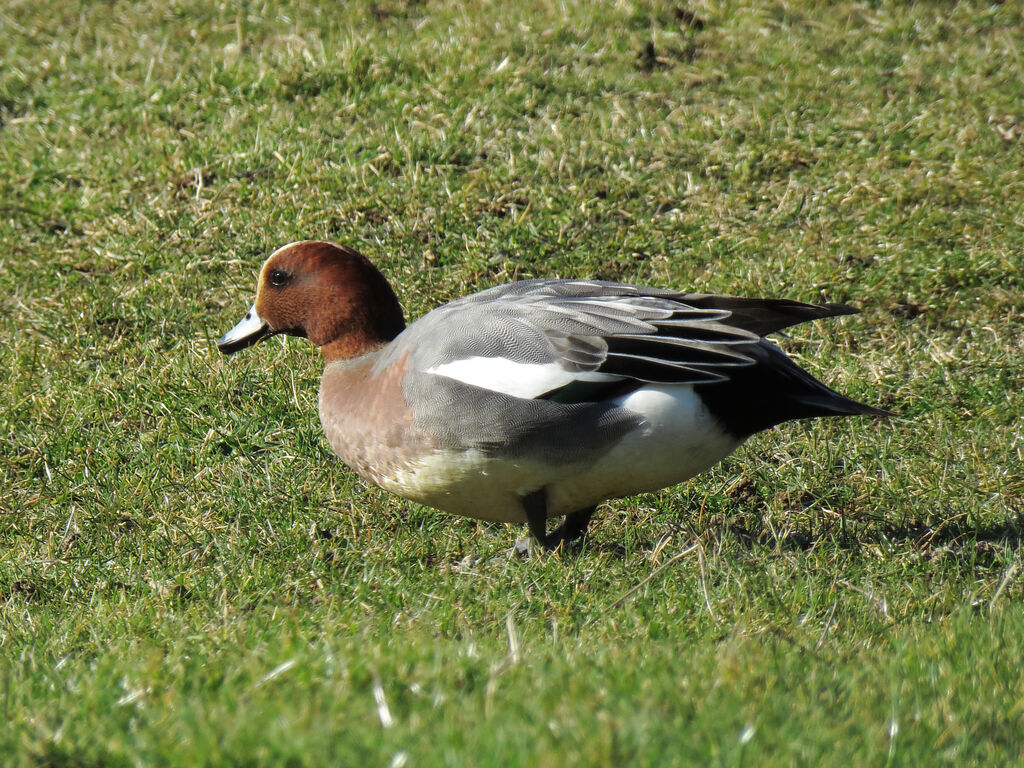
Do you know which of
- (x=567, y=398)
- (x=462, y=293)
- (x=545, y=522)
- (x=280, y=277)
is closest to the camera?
(x=567, y=398)

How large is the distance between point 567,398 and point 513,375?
0.16 metres

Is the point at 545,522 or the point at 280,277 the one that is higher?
the point at 280,277

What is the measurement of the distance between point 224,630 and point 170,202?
3.16m

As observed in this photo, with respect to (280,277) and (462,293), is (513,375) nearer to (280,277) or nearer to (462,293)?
(280,277)

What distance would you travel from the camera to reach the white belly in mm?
3221

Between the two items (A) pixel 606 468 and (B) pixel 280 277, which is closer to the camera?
(A) pixel 606 468

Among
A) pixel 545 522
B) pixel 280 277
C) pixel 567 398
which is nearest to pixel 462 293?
pixel 280 277

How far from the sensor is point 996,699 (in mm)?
2381

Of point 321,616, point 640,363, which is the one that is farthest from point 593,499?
point 321,616

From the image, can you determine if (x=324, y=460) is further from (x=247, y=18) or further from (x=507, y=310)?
(x=247, y=18)

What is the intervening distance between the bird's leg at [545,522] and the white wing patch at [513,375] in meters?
0.31

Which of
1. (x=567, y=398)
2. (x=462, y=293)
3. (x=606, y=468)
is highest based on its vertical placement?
(x=567, y=398)

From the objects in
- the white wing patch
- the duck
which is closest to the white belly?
the duck

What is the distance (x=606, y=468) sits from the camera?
3.26m
